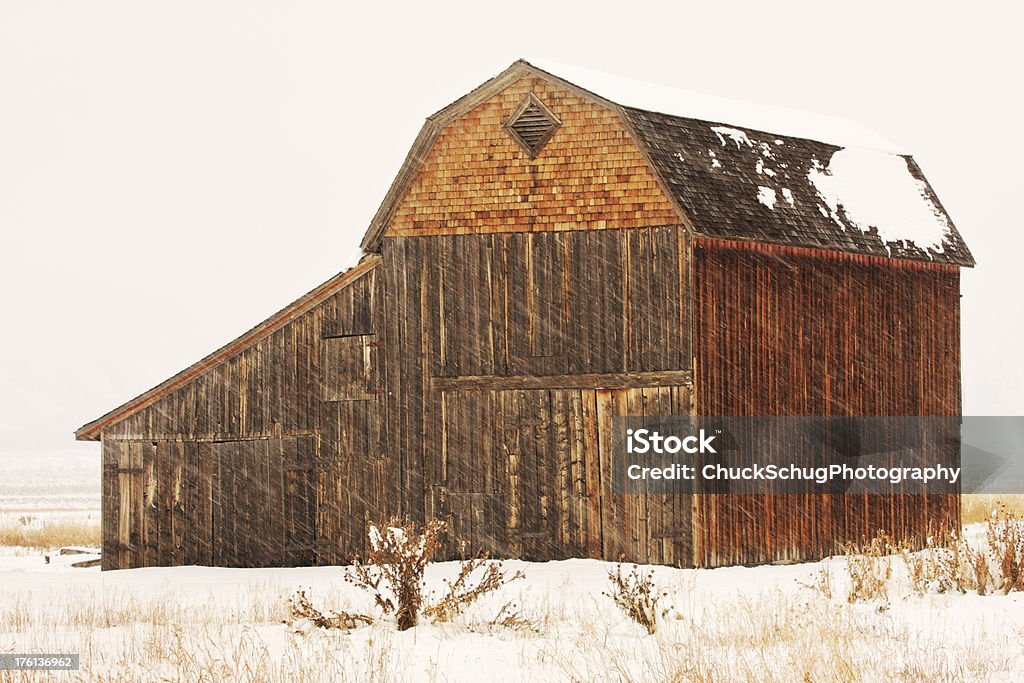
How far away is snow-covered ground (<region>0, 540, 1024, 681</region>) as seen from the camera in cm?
1248

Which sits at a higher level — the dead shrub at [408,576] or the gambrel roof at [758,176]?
the gambrel roof at [758,176]

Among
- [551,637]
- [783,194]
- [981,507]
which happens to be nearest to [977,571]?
[551,637]

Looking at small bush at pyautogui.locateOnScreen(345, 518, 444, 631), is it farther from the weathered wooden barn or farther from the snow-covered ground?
the weathered wooden barn

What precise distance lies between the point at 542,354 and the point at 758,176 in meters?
4.30

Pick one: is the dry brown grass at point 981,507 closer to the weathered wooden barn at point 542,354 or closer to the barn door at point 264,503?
the weathered wooden barn at point 542,354

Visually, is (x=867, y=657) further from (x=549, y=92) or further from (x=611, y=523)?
(x=549, y=92)

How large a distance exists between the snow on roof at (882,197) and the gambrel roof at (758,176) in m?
0.02

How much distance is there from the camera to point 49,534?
3378 cm

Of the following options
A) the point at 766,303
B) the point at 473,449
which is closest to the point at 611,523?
the point at 473,449

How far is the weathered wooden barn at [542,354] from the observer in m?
22.3

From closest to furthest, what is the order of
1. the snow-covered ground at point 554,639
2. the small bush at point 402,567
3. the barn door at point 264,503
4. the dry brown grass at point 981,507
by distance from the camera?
the snow-covered ground at point 554,639 < the small bush at point 402,567 < the barn door at point 264,503 < the dry brown grass at point 981,507

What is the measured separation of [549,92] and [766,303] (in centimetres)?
446

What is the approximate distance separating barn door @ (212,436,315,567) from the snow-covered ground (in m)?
4.58

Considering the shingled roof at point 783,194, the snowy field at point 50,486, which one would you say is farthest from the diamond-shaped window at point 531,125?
the snowy field at point 50,486
